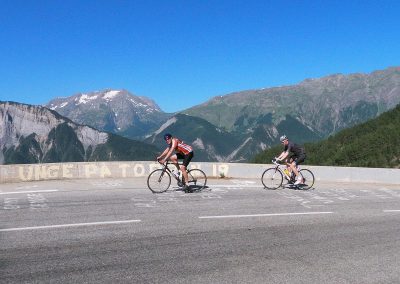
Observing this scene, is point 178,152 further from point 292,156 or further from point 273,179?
point 292,156

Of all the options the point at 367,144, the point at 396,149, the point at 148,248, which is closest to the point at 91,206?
the point at 148,248

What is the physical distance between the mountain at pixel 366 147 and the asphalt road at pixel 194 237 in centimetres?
4655

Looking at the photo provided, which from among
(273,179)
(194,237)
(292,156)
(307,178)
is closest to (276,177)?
(273,179)

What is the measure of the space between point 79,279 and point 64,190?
9.15m

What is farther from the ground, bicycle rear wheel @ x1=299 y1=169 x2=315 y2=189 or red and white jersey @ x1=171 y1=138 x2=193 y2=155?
red and white jersey @ x1=171 y1=138 x2=193 y2=155

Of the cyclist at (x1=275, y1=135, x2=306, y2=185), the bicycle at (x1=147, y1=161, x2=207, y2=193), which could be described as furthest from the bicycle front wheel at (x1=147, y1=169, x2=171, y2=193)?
the cyclist at (x1=275, y1=135, x2=306, y2=185)

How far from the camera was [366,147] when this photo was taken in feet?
263

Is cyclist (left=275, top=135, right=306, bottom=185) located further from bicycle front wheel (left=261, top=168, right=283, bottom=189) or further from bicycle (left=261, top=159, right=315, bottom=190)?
bicycle front wheel (left=261, top=168, right=283, bottom=189)

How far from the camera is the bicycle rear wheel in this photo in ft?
57.2

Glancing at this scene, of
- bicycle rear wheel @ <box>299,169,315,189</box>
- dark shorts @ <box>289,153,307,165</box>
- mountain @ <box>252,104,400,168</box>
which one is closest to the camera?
dark shorts @ <box>289,153,307,165</box>

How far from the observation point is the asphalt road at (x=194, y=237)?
715cm

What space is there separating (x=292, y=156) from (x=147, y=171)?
6.30m

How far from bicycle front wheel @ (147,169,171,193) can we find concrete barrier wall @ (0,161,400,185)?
454 centimetres

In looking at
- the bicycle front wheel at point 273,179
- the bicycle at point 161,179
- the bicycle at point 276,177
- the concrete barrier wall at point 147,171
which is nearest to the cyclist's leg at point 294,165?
the bicycle at point 276,177
